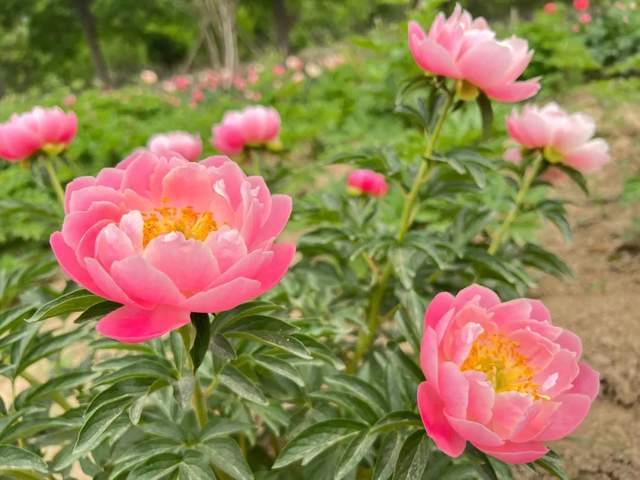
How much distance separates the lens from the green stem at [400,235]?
1.17 meters

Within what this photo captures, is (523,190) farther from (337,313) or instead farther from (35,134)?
(35,134)

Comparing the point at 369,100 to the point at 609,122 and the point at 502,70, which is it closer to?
the point at 609,122

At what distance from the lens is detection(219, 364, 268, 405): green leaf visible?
0.75m

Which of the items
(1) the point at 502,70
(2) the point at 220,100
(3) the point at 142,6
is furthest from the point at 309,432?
(3) the point at 142,6

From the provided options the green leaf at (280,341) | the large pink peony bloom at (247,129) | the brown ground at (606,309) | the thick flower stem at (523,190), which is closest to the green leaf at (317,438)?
the green leaf at (280,341)

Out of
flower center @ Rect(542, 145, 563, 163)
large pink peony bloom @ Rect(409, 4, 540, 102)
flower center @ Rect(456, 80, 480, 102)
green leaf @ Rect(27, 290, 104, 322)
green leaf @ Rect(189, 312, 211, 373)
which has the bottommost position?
flower center @ Rect(542, 145, 563, 163)

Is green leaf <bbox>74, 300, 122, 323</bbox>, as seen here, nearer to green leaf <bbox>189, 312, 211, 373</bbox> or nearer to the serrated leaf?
green leaf <bbox>189, 312, 211, 373</bbox>

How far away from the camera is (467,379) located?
68 cm

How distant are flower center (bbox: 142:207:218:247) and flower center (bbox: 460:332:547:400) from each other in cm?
38

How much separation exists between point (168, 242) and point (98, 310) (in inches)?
5.6

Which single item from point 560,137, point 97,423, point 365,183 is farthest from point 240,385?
point 365,183

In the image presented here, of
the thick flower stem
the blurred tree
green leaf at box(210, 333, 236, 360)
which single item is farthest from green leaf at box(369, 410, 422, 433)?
the blurred tree

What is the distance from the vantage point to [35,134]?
5.05 feet

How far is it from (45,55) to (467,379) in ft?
62.0
